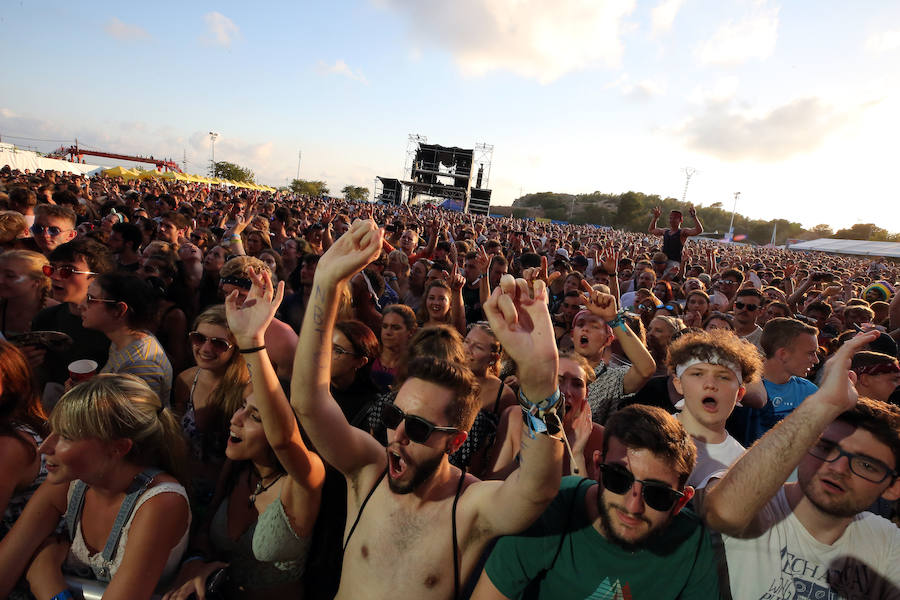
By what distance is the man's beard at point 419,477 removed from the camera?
166cm

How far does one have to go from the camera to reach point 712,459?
2154 mm

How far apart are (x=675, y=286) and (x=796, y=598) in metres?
6.97

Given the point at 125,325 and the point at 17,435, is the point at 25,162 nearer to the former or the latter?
the point at 125,325

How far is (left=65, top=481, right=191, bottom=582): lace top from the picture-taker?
1662 millimetres

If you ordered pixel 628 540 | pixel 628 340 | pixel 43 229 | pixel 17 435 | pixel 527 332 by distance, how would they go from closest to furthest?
pixel 527 332
pixel 628 540
pixel 17 435
pixel 628 340
pixel 43 229

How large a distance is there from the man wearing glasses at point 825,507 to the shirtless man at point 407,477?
86 centimetres

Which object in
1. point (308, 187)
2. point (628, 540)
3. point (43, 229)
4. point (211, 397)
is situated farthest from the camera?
point (308, 187)

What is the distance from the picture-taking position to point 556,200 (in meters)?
97.6

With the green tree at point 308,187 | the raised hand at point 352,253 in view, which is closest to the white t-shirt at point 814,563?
the raised hand at point 352,253

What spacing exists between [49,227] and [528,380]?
568 cm

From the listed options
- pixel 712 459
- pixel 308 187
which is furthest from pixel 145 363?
pixel 308 187

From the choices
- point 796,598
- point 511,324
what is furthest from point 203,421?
point 796,598

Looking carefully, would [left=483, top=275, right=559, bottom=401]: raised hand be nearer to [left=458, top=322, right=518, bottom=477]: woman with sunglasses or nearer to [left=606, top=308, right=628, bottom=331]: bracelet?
[left=458, top=322, right=518, bottom=477]: woman with sunglasses

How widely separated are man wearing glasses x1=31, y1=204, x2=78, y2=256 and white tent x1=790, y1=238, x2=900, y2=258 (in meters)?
69.1
